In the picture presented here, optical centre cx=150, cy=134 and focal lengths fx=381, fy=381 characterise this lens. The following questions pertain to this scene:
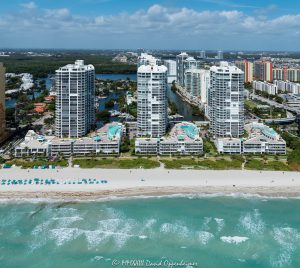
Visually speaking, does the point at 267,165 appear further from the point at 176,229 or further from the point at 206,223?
the point at 176,229

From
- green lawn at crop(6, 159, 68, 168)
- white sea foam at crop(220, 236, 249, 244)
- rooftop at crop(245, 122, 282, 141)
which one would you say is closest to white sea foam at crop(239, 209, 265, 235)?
white sea foam at crop(220, 236, 249, 244)

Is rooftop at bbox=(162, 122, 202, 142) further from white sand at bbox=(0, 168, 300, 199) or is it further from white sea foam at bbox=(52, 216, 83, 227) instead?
white sea foam at bbox=(52, 216, 83, 227)

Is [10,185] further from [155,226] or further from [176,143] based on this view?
[176,143]

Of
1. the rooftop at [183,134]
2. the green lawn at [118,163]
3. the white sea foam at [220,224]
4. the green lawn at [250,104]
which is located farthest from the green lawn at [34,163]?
the green lawn at [250,104]

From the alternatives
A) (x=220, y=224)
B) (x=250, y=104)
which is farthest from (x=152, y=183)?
(x=250, y=104)

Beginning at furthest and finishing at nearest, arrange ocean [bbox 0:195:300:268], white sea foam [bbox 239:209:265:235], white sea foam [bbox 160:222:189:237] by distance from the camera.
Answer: white sea foam [bbox 239:209:265:235] → white sea foam [bbox 160:222:189:237] → ocean [bbox 0:195:300:268]
